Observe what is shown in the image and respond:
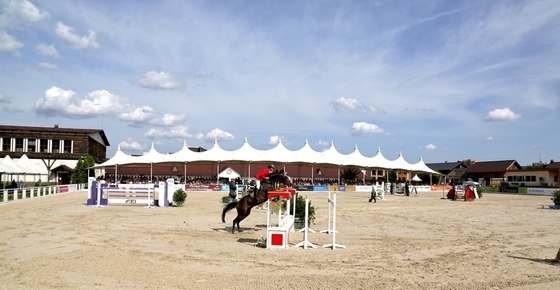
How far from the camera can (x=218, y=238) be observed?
13.0 metres

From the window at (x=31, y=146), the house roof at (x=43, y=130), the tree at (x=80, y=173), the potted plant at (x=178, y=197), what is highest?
the house roof at (x=43, y=130)

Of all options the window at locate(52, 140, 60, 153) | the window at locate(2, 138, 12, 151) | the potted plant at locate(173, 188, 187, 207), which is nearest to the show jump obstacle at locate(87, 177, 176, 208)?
the potted plant at locate(173, 188, 187, 207)

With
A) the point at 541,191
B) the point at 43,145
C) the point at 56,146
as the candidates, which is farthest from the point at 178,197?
the point at 43,145

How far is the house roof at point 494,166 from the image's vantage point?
79.4m

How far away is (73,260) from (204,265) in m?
2.72

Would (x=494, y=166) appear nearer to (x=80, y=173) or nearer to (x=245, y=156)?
(x=245, y=156)

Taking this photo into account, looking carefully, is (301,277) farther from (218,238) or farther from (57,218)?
(57,218)

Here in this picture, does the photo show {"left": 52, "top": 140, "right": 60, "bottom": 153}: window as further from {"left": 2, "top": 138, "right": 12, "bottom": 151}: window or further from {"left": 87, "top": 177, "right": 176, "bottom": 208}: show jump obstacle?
{"left": 87, "top": 177, "right": 176, "bottom": 208}: show jump obstacle

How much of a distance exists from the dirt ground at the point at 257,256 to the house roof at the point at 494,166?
68461 millimetres

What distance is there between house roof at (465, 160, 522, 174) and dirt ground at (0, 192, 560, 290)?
6846cm

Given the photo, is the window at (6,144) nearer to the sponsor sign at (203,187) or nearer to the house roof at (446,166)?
the sponsor sign at (203,187)

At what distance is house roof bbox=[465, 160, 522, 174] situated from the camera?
79.4 m

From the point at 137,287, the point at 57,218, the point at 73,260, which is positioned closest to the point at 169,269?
the point at 137,287

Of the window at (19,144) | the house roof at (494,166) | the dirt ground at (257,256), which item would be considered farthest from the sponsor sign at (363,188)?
the window at (19,144)
